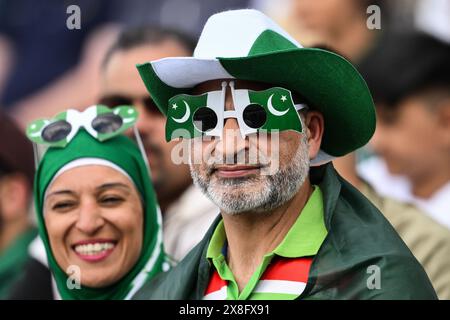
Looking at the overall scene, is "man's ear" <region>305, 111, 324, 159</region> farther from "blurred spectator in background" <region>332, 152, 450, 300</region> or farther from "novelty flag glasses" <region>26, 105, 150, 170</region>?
"novelty flag glasses" <region>26, 105, 150, 170</region>

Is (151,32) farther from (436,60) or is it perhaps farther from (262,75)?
(262,75)

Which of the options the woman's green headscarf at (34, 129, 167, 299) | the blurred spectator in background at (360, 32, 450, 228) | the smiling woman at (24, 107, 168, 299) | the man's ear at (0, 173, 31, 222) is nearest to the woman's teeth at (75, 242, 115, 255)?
the smiling woman at (24, 107, 168, 299)

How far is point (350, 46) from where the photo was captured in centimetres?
450

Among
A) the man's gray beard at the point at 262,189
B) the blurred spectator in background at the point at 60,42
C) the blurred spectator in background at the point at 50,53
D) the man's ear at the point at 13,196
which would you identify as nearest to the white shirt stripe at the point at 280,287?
the man's gray beard at the point at 262,189

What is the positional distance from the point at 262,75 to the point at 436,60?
1391mm

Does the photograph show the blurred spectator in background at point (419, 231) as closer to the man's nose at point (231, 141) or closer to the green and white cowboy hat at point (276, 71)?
the green and white cowboy hat at point (276, 71)

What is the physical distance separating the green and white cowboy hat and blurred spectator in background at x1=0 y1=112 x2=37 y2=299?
2054 millimetres

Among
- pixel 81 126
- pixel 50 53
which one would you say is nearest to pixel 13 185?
pixel 50 53

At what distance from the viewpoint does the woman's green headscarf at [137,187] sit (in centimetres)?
411

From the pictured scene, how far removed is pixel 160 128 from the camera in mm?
4617

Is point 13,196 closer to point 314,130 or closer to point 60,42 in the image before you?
point 60,42

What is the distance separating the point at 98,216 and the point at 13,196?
1572 millimetres

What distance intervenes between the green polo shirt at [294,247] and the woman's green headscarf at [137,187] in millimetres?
752
